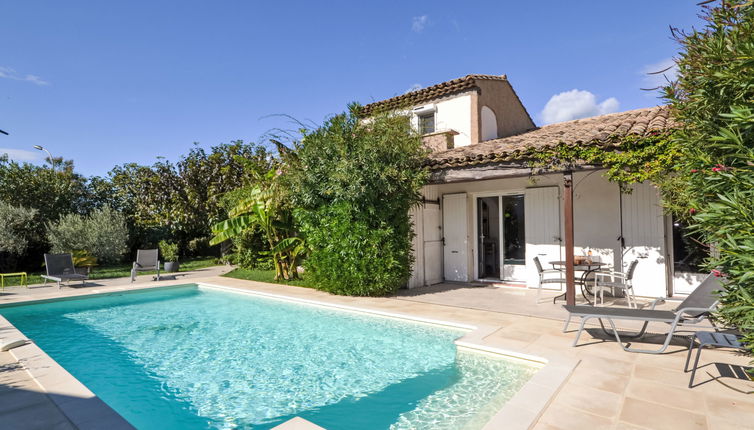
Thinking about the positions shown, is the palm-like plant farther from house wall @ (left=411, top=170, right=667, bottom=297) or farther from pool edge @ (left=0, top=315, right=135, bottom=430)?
pool edge @ (left=0, top=315, right=135, bottom=430)

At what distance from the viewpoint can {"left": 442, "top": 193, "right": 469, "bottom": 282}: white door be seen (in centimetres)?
1200

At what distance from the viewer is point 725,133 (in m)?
3.32

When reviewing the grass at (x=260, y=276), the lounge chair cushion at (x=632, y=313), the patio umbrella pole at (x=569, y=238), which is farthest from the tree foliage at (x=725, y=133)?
the grass at (x=260, y=276)

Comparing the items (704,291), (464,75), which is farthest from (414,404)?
(464,75)

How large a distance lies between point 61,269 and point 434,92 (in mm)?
15125

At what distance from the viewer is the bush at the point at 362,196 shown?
9656 mm

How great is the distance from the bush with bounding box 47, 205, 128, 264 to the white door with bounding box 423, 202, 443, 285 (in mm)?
16428

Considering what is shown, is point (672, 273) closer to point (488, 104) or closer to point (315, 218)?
point (488, 104)

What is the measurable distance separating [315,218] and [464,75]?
24.6 feet

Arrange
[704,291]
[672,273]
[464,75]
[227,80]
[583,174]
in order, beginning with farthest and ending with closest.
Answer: [227,80], [464,75], [583,174], [672,273], [704,291]

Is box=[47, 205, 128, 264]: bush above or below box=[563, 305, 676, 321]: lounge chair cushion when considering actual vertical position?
above

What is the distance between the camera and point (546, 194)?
10.7 meters

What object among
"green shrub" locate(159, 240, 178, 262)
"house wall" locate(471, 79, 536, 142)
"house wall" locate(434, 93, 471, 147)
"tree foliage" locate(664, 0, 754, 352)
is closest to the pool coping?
"tree foliage" locate(664, 0, 754, 352)

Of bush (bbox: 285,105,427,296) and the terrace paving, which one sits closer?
the terrace paving
